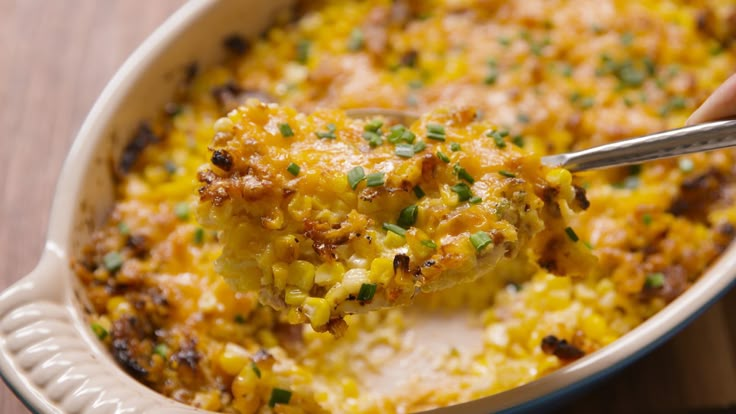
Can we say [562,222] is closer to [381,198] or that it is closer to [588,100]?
[381,198]

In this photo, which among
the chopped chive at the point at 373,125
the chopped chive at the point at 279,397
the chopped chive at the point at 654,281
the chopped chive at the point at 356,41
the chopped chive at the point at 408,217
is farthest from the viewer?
the chopped chive at the point at 356,41

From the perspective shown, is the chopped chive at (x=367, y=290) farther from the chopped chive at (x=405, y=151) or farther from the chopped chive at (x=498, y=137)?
the chopped chive at (x=498, y=137)

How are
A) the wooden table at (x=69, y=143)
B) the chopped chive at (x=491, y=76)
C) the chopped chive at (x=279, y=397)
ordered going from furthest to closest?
the chopped chive at (x=491, y=76)
the wooden table at (x=69, y=143)
the chopped chive at (x=279, y=397)

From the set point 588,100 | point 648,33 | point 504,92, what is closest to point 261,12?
point 504,92

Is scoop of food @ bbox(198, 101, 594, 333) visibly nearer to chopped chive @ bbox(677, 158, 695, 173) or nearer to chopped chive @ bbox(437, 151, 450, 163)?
chopped chive @ bbox(437, 151, 450, 163)

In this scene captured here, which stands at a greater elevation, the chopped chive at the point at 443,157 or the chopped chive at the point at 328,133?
the chopped chive at the point at 443,157

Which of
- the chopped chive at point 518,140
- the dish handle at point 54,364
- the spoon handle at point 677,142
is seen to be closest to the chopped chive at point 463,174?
the spoon handle at point 677,142

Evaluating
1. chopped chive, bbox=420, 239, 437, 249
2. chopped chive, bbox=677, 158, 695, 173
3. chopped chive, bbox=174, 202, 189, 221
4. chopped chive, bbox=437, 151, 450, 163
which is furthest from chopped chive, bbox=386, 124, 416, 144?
chopped chive, bbox=677, 158, 695, 173
